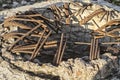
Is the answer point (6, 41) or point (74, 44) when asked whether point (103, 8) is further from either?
point (6, 41)

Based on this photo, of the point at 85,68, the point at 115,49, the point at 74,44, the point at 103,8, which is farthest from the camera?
the point at 103,8

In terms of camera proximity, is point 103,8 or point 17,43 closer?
point 17,43

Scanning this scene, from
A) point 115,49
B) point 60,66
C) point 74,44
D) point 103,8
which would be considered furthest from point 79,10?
point 60,66

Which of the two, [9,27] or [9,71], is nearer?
[9,71]

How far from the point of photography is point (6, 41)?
4602 mm

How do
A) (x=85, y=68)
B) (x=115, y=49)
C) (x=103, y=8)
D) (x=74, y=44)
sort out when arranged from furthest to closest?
1. (x=103, y=8)
2. (x=74, y=44)
3. (x=115, y=49)
4. (x=85, y=68)

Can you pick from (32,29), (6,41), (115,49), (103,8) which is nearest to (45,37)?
(32,29)

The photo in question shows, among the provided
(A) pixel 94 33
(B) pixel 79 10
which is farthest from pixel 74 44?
(B) pixel 79 10

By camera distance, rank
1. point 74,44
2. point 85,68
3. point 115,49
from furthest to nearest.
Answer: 1. point 74,44
2. point 115,49
3. point 85,68

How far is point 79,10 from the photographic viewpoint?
524cm

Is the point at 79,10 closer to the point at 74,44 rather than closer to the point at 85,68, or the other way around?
the point at 74,44

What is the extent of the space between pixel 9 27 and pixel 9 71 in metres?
0.72

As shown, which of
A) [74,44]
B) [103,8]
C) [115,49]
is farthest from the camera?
[103,8]

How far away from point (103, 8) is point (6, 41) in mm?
1365
